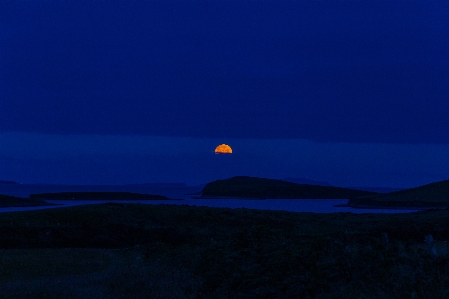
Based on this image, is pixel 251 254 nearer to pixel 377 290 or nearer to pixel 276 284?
pixel 276 284

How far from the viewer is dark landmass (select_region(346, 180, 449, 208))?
132250mm

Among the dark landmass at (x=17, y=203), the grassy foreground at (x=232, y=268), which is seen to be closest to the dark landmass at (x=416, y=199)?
the dark landmass at (x=17, y=203)

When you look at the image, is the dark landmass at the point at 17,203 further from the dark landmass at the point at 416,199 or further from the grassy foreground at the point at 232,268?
the grassy foreground at the point at 232,268

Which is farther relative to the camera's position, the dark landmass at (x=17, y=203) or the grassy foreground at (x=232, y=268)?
the dark landmass at (x=17, y=203)

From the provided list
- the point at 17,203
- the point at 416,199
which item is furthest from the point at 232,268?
the point at 17,203

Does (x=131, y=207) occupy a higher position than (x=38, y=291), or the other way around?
(x=131, y=207)

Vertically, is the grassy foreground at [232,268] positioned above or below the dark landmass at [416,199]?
below

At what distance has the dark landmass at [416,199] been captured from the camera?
434 ft

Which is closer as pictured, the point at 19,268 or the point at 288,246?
the point at 288,246

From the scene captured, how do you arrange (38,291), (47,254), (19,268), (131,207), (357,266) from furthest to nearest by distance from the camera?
(131,207), (47,254), (19,268), (38,291), (357,266)

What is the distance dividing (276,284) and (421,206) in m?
123

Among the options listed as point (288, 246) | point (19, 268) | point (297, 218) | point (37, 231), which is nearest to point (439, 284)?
point (288, 246)

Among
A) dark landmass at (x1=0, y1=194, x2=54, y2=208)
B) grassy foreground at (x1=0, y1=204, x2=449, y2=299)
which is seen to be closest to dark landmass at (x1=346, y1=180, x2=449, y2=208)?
dark landmass at (x1=0, y1=194, x2=54, y2=208)

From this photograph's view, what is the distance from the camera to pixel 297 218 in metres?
62.2
